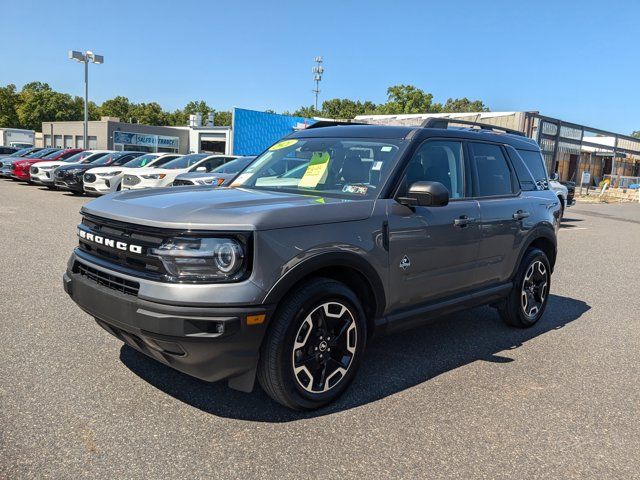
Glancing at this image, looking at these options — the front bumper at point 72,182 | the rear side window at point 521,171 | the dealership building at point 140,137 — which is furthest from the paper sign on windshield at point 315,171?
the dealership building at point 140,137

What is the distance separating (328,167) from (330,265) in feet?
3.64

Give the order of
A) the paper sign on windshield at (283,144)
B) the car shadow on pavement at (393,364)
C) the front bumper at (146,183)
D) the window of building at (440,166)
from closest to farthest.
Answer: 1. the car shadow on pavement at (393,364)
2. the window of building at (440,166)
3. the paper sign on windshield at (283,144)
4. the front bumper at (146,183)

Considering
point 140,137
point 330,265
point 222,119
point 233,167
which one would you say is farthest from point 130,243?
point 222,119

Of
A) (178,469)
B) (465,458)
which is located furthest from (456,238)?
(178,469)

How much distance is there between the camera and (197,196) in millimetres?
3627

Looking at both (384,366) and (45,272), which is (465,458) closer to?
(384,366)

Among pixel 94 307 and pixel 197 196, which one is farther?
pixel 197 196

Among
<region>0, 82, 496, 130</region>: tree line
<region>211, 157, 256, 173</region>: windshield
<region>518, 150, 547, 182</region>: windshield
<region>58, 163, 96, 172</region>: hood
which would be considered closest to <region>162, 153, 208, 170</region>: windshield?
<region>211, 157, 256, 173</region>: windshield

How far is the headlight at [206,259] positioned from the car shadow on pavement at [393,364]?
97 centimetres

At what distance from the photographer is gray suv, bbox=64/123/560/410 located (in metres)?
2.96

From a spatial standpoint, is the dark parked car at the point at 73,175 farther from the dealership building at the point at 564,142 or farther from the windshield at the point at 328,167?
the windshield at the point at 328,167

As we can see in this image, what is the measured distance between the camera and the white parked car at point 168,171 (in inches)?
570

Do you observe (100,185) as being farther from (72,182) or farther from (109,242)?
(109,242)

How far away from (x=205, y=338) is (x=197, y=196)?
1126 mm
